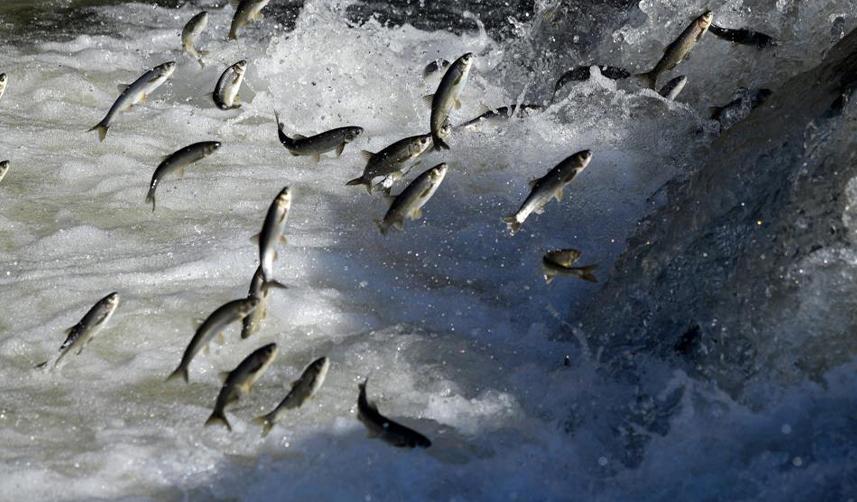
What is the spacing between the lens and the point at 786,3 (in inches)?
257

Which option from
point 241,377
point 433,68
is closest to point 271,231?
point 241,377

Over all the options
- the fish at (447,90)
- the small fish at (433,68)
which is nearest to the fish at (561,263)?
the fish at (447,90)

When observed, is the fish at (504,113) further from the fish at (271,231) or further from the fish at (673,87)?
the fish at (271,231)

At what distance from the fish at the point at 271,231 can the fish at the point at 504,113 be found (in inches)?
90.9

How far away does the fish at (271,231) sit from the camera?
395 centimetres

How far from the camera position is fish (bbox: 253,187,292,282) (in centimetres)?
395

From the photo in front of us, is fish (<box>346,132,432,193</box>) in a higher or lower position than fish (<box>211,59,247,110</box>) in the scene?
higher

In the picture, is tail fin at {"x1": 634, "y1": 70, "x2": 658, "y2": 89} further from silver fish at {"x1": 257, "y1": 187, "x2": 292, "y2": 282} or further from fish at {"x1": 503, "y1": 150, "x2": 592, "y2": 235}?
silver fish at {"x1": 257, "y1": 187, "x2": 292, "y2": 282}

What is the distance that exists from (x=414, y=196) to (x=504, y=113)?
1904mm

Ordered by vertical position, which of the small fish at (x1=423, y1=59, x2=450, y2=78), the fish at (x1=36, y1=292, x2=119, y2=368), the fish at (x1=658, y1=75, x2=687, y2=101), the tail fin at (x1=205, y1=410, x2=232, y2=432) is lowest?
the small fish at (x1=423, y1=59, x2=450, y2=78)

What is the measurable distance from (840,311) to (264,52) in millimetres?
4886

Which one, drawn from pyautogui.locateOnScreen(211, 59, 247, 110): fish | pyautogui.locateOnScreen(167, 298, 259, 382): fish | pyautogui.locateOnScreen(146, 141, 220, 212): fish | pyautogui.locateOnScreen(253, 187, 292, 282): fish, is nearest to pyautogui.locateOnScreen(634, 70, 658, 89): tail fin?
pyautogui.locateOnScreen(211, 59, 247, 110): fish

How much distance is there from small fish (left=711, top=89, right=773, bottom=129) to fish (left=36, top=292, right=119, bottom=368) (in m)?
3.05

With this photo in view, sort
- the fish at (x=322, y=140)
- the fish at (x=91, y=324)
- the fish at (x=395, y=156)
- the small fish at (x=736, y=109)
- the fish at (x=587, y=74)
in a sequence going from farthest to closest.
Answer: the fish at (x=587, y=74) < the small fish at (x=736, y=109) < the fish at (x=322, y=140) < the fish at (x=395, y=156) < the fish at (x=91, y=324)
